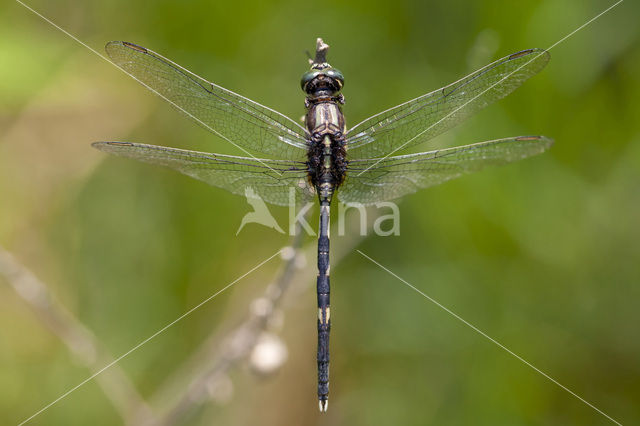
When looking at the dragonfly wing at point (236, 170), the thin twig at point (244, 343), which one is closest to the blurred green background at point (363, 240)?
the dragonfly wing at point (236, 170)

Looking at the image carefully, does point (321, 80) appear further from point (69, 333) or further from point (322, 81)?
point (69, 333)

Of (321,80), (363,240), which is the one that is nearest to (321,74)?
(321,80)

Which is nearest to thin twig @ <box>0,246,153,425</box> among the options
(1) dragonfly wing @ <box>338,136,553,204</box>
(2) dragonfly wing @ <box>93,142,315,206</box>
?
(2) dragonfly wing @ <box>93,142,315,206</box>

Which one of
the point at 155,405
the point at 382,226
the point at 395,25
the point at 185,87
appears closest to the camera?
the point at 185,87

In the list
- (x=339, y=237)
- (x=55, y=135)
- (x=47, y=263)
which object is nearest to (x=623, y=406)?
(x=339, y=237)

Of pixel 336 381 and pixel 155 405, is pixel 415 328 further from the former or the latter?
pixel 155 405

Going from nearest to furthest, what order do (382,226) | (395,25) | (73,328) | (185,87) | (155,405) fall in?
(73,328)
(185,87)
(155,405)
(382,226)
(395,25)
